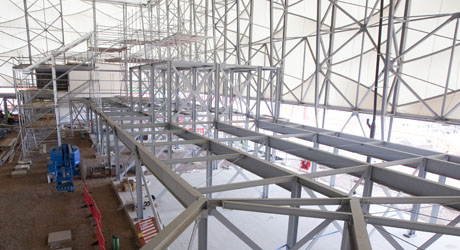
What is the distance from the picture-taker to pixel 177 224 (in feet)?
9.05

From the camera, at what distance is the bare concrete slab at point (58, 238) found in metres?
6.30

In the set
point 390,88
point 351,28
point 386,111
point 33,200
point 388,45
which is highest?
point 351,28

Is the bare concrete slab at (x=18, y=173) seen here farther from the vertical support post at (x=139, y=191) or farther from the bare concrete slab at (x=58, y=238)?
the vertical support post at (x=139, y=191)

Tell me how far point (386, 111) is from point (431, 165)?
166 inches

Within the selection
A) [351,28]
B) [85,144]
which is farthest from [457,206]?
[85,144]

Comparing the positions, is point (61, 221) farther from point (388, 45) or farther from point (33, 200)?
point (388, 45)

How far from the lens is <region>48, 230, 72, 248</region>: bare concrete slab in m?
6.30

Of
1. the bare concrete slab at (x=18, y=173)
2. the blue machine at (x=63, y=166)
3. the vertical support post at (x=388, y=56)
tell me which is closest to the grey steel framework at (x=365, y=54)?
the vertical support post at (x=388, y=56)

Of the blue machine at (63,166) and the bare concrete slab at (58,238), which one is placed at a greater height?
the blue machine at (63,166)

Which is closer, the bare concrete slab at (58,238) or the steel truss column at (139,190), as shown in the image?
the steel truss column at (139,190)

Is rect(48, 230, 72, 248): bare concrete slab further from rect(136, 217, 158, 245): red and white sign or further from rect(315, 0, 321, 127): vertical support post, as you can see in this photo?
rect(315, 0, 321, 127): vertical support post

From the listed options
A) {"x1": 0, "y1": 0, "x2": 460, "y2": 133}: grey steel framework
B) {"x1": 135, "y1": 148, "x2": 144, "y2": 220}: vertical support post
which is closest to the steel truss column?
{"x1": 135, "y1": 148, "x2": 144, "y2": 220}: vertical support post

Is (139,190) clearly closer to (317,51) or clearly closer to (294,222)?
(294,222)

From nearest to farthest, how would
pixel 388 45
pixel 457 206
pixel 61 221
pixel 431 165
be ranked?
1. pixel 457 206
2. pixel 431 165
3. pixel 61 221
4. pixel 388 45
